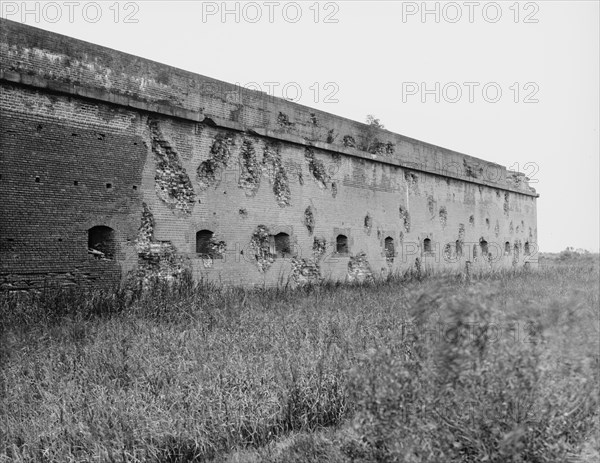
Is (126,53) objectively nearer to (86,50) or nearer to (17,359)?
(86,50)

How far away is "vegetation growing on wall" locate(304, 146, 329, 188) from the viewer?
13.7 meters

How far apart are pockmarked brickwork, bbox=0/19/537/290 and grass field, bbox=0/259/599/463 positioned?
104 inches

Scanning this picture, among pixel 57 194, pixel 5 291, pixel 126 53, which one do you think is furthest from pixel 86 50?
pixel 5 291

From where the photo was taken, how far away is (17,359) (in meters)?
5.66

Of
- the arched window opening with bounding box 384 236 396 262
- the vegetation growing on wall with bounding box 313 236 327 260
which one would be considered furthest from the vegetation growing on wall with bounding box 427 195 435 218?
the vegetation growing on wall with bounding box 313 236 327 260

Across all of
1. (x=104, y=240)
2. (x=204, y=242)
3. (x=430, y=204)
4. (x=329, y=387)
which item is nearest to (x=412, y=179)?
(x=430, y=204)

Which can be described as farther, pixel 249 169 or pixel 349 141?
pixel 349 141

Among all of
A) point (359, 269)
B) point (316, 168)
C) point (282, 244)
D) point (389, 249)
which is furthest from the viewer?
point (389, 249)

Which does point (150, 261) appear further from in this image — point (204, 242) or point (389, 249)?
point (389, 249)

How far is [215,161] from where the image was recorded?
11.4 m

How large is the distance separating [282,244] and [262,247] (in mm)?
753

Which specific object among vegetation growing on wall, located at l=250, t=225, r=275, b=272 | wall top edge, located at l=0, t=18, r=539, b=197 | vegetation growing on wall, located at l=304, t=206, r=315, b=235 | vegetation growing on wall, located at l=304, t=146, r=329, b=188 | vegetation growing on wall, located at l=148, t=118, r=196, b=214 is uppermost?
wall top edge, located at l=0, t=18, r=539, b=197

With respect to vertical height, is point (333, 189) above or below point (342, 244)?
above

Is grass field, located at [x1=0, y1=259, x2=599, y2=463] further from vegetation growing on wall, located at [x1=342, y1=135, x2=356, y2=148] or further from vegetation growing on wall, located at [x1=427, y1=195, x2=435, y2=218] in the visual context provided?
vegetation growing on wall, located at [x1=427, y1=195, x2=435, y2=218]
